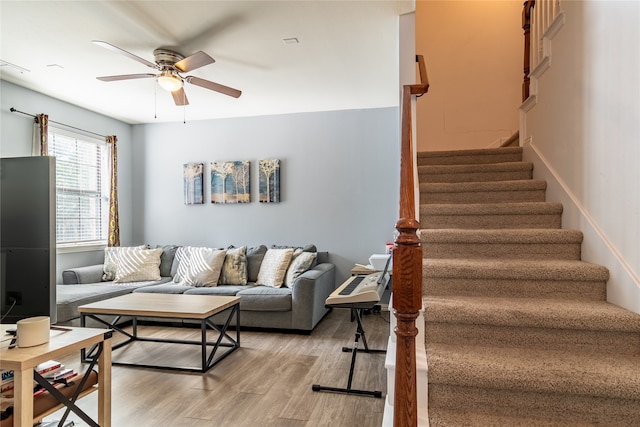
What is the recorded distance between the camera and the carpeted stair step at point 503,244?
7.16 feet

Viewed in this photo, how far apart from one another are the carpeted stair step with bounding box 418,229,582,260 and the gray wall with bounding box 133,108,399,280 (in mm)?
2618

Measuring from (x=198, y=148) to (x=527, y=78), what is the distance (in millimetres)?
4391

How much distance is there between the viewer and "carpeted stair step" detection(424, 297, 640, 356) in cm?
163

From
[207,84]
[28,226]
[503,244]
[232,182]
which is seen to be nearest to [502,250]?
[503,244]

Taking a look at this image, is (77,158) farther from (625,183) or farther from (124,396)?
(625,183)

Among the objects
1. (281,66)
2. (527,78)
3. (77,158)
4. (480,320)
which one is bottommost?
(480,320)

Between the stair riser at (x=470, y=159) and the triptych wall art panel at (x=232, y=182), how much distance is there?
242 cm

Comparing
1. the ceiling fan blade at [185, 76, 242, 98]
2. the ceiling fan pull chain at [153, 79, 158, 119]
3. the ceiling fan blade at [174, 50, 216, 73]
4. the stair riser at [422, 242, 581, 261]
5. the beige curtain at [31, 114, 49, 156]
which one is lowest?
the stair riser at [422, 242, 581, 261]

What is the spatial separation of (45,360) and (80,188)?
13.1 feet

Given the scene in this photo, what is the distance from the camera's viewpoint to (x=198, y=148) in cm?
560

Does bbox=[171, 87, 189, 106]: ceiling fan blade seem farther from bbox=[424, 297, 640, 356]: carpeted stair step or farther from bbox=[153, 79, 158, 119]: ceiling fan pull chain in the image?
bbox=[424, 297, 640, 356]: carpeted stair step

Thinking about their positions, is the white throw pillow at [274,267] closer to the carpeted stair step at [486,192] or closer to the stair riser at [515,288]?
the carpeted stair step at [486,192]

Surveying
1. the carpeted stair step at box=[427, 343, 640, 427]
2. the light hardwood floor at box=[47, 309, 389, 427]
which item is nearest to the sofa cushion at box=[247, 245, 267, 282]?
the light hardwood floor at box=[47, 309, 389, 427]

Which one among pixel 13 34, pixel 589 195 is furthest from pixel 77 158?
pixel 589 195
